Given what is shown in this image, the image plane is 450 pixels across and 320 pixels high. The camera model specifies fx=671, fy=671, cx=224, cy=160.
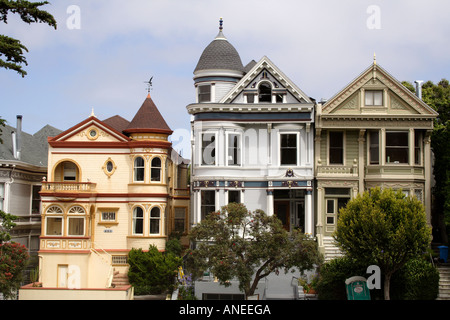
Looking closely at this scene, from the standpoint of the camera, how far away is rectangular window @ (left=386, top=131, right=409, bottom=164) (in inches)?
1510

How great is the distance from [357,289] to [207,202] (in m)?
10.6

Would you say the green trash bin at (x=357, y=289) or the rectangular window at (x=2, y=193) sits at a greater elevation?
the rectangular window at (x=2, y=193)

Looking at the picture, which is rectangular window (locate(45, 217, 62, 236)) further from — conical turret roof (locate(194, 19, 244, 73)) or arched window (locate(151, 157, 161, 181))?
conical turret roof (locate(194, 19, 244, 73))

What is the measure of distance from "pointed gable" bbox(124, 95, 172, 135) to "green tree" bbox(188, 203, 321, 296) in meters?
9.25

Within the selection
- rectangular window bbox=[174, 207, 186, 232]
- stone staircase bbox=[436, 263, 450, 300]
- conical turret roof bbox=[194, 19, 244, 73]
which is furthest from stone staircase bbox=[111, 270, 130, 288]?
stone staircase bbox=[436, 263, 450, 300]

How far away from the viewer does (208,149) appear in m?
38.1

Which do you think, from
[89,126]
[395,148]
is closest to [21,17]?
[89,126]

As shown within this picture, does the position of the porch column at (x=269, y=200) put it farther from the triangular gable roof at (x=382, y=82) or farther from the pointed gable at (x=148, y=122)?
the pointed gable at (x=148, y=122)

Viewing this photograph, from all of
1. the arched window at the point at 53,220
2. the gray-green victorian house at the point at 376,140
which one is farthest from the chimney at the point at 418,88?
the arched window at the point at 53,220

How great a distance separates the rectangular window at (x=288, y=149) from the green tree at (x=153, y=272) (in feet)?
27.3

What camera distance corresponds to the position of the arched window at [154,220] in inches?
1533

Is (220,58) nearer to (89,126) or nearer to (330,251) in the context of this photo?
(89,126)
